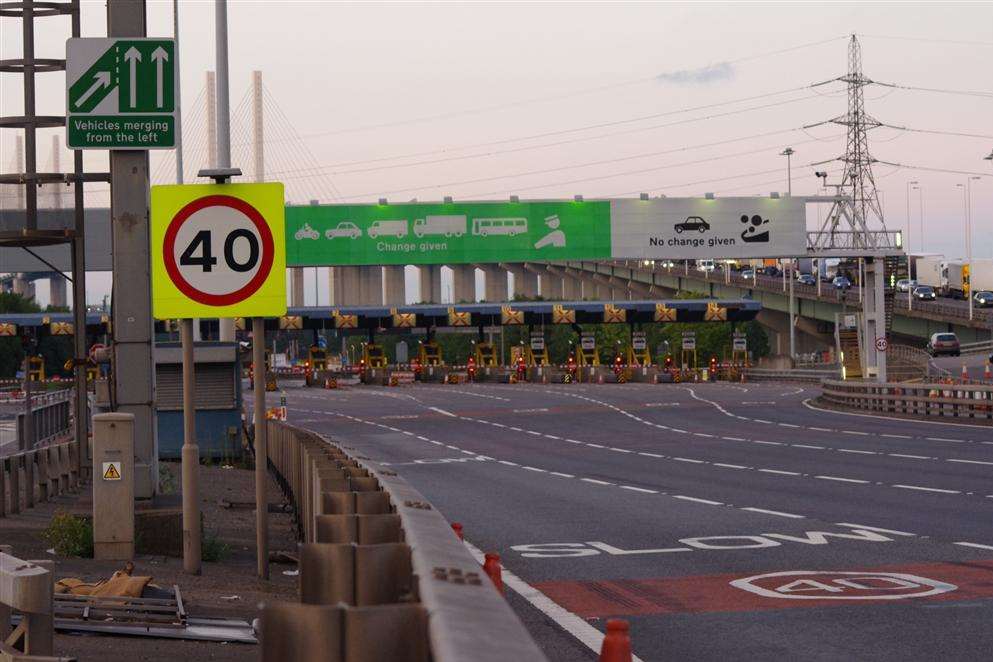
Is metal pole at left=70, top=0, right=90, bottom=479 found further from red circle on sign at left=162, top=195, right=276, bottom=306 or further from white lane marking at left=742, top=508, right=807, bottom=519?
white lane marking at left=742, top=508, right=807, bottom=519

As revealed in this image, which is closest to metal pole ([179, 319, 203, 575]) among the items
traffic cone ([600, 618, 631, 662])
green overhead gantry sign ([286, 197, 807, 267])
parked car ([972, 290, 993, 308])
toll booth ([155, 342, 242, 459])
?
traffic cone ([600, 618, 631, 662])

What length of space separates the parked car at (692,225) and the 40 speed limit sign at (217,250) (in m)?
Result: 53.9

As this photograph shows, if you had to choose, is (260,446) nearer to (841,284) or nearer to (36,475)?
(36,475)

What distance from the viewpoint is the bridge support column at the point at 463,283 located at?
93.4 metres

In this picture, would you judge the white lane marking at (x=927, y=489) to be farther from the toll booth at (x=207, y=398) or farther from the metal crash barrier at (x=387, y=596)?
the toll booth at (x=207, y=398)

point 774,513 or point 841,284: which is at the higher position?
point 841,284

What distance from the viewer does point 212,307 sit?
39.1 feet

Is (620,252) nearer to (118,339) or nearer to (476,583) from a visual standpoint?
(118,339)

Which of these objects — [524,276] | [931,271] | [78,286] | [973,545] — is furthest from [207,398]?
[931,271]

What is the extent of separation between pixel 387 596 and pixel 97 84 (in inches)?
397

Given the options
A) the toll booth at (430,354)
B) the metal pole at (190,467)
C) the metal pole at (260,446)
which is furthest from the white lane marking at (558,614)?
the toll booth at (430,354)

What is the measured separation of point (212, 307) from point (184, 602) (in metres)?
2.17

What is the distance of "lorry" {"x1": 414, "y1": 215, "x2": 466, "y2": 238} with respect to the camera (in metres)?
65.8

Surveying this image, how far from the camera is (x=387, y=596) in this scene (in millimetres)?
6402
